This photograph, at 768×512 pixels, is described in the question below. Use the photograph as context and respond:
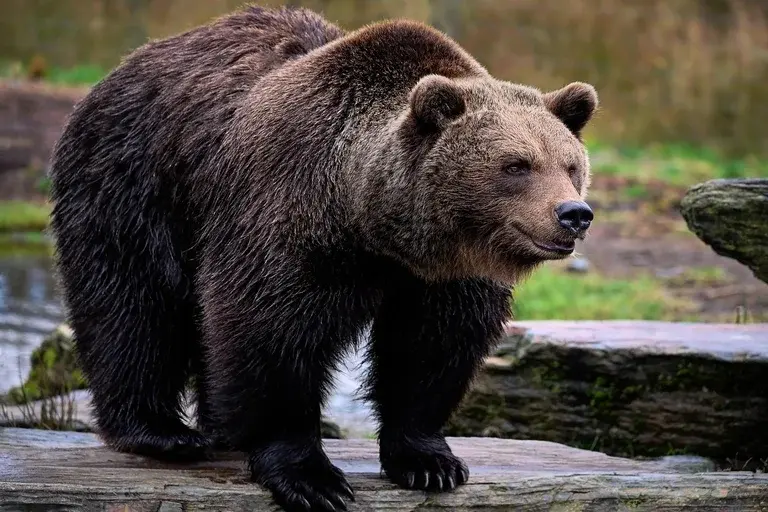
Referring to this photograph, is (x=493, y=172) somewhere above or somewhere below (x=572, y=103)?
below

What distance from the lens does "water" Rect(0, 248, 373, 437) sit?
7535mm

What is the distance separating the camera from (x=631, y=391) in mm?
6656

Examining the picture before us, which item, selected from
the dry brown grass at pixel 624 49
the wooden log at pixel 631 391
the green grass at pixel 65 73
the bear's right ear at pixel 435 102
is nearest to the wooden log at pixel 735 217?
the wooden log at pixel 631 391

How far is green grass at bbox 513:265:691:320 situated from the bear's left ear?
502 cm

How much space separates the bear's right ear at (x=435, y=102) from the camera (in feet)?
14.3

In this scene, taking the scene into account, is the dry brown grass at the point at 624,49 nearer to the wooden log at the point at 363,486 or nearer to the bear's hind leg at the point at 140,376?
the bear's hind leg at the point at 140,376

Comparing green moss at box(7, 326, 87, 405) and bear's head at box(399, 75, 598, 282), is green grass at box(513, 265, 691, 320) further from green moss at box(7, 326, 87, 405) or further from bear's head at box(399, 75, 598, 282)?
bear's head at box(399, 75, 598, 282)

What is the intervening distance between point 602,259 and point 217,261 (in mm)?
8800

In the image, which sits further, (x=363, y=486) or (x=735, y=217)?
(x=735, y=217)

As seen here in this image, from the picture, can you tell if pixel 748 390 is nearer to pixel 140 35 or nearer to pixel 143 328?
pixel 143 328

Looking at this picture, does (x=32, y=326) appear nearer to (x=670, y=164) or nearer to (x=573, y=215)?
(x=573, y=215)

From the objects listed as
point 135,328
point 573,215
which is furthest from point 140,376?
point 573,215

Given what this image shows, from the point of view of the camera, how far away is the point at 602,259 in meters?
13.1

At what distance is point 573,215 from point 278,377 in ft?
4.50
